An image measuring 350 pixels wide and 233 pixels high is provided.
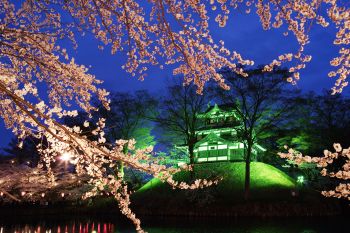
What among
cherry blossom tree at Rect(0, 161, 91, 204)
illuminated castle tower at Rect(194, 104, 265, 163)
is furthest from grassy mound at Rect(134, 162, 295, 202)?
cherry blossom tree at Rect(0, 161, 91, 204)

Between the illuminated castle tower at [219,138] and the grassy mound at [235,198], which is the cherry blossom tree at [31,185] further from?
the illuminated castle tower at [219,138]

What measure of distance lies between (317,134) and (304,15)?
28.6 m

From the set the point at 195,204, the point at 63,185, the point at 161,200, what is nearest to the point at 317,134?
the point at 195,204

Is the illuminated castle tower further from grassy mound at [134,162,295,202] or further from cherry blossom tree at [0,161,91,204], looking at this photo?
cherry blossom tree at [0,161,91,204]

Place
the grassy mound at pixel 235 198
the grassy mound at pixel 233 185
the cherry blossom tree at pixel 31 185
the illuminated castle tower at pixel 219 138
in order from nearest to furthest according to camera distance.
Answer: the cherry blossom tree at pixel 31 185 < the grassy mound at pixel 235 198 < the grassy mound at pixel 233 185 < the illuminated castle tower at pixel 219 138

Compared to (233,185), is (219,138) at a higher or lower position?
higher

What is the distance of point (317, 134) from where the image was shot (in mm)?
30859

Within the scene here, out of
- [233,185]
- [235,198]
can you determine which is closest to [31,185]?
[235,198]

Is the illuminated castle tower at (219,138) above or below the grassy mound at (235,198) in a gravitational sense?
above

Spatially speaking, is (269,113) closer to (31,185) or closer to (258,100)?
(258,100)

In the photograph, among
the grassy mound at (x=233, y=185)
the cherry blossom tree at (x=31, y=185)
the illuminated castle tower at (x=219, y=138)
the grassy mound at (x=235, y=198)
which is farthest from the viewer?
the illuminated castle tower at (x=219, y=138)

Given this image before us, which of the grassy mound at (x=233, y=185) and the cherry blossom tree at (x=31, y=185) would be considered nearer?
the cherry blossom tree at (x=31, y=185)

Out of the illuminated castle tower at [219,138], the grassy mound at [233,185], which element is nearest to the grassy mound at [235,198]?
the grassy mound at [233,185]

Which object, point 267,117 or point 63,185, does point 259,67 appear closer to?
point 267,117
